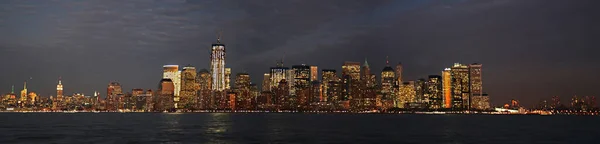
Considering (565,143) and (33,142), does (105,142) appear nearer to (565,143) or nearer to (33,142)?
(33,142)

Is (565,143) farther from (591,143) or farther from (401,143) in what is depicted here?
(401,143)

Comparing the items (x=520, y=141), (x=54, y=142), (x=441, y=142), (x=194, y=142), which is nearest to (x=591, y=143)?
(x=520, y=141)

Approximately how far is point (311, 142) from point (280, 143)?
4.70 m

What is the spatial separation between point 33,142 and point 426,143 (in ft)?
181

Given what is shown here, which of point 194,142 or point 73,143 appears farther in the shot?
point 194,142

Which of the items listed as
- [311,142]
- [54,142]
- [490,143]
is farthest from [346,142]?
[54,142]

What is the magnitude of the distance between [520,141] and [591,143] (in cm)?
1006

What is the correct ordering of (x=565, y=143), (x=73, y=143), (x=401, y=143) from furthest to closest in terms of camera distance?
(x=565, y=143), (x=401, y=143), (x=73, y=143)

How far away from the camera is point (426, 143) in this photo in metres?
79.4

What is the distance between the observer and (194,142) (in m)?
77.8

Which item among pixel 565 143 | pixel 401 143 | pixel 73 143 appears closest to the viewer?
pixel 73 143

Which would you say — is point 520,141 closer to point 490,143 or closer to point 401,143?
point 490,143

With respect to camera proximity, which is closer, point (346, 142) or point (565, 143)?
point (346, 142)

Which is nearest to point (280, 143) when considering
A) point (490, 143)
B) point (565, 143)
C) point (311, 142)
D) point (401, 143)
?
point (311, 142)
